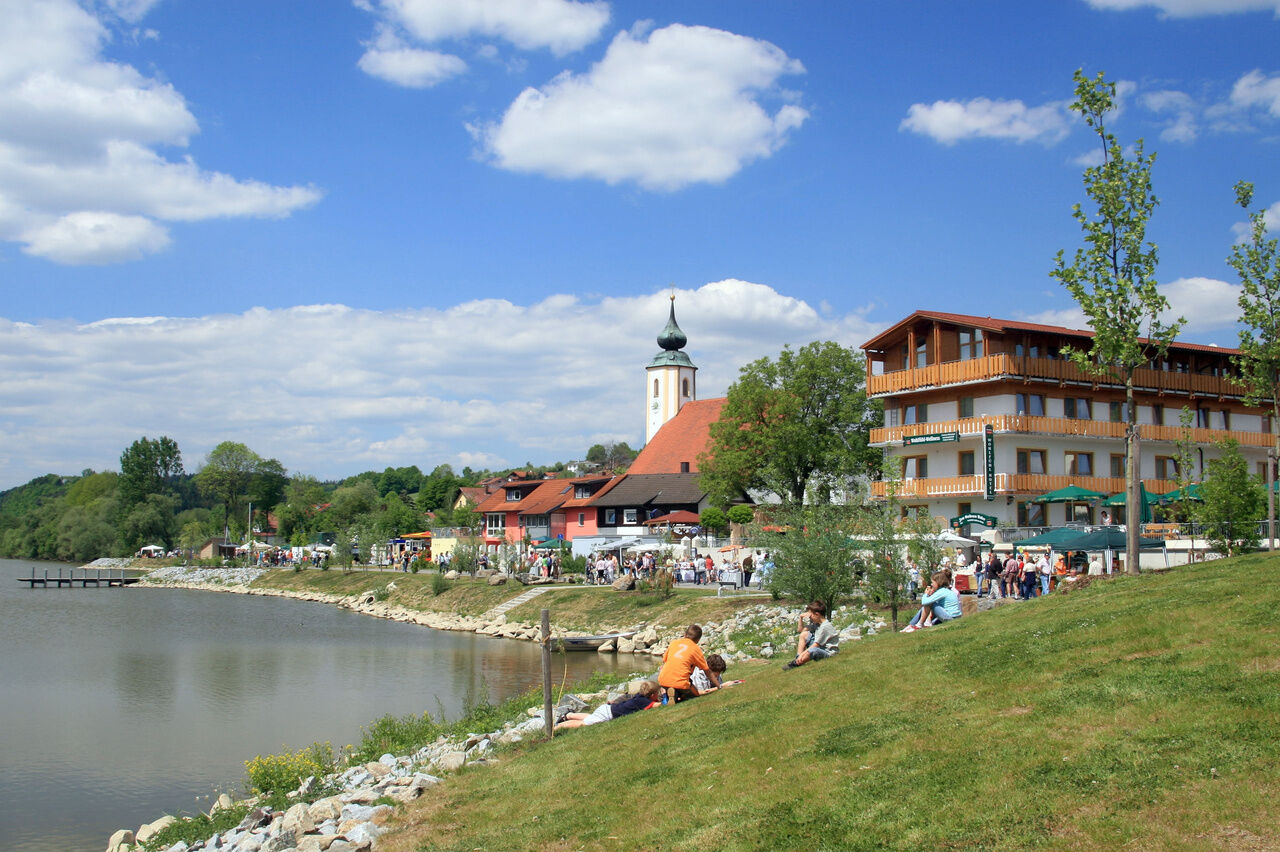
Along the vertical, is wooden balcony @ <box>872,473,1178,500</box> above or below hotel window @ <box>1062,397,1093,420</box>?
below

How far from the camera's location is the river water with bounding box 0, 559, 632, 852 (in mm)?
17844

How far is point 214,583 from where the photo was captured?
91.1 metres

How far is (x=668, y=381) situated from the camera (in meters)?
95.2

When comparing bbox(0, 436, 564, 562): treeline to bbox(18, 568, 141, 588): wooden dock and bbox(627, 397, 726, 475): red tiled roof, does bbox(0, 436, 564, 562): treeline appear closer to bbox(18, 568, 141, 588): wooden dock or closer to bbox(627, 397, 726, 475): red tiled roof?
bbox(18, 568, 141, 588): wooden dock

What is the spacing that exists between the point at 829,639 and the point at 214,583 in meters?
87.9

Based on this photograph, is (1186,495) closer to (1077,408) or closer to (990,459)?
(990,459)

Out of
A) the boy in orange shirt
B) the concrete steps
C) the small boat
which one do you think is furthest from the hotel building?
the boy in orange shirt

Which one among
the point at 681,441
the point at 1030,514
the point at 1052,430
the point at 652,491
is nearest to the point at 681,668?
the point at 1030,514

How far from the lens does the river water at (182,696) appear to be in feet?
58.5

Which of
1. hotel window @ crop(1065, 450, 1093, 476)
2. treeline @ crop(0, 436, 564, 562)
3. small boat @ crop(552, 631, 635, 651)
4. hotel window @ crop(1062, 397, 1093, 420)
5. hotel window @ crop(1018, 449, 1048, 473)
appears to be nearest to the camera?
small boat @ crop(552, 631, 635, 651)

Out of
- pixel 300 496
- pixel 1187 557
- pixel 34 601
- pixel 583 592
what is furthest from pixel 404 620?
pixel 300 496

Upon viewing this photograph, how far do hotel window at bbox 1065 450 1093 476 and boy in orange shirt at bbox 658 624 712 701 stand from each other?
3560 centimetres

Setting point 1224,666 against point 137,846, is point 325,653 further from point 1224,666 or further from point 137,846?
point 1224,666

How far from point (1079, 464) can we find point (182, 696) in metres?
38.1
